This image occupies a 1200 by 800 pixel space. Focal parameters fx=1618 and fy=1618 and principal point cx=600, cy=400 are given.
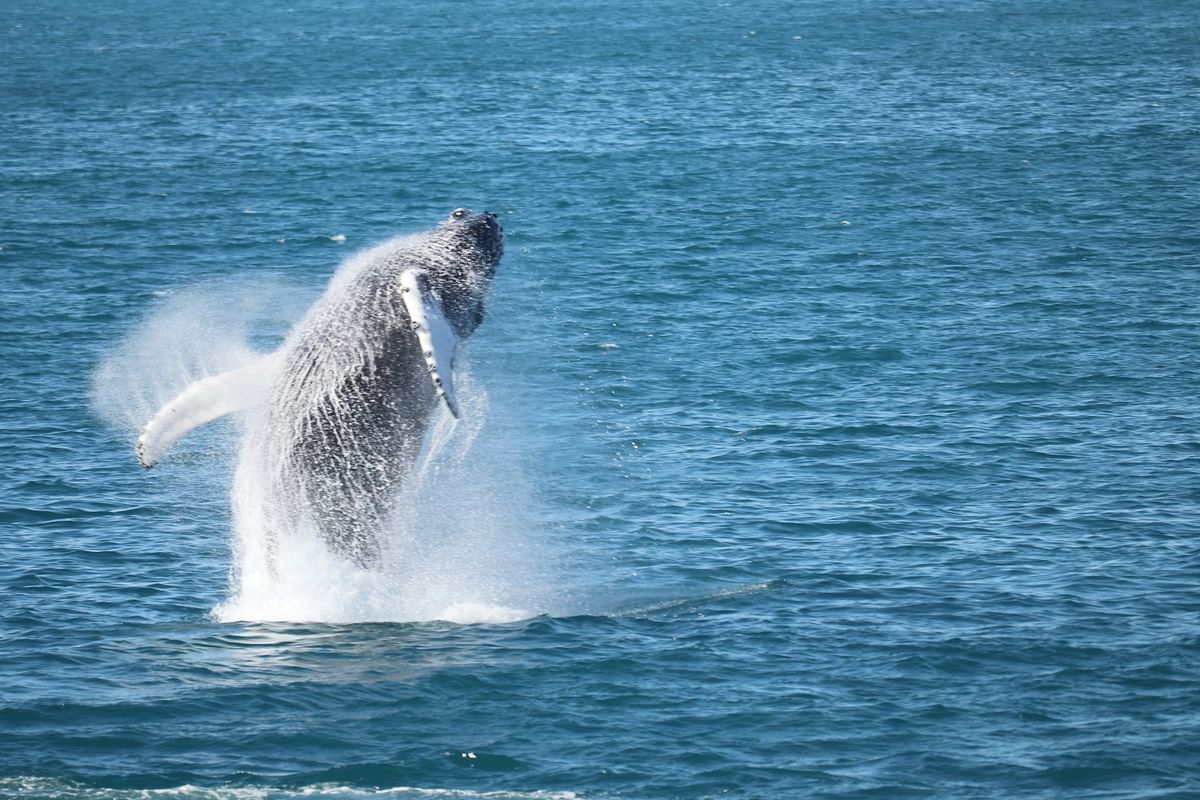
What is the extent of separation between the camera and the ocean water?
2647 centimetres

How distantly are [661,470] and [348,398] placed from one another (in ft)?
52.4

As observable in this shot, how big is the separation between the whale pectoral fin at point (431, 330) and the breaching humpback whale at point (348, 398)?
15cm

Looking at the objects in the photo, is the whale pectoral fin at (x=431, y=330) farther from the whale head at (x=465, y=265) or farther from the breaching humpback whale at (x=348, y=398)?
the whale head at (x=465, y=265)

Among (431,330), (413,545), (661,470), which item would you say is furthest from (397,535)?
(661,470)

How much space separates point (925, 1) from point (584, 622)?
562 ft

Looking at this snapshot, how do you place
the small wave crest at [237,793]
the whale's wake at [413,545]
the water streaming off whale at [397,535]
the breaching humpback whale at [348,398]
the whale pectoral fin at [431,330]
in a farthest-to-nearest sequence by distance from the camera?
the whale's wake at [413,545]
the water streaming off whale at [397,535]
the breaching humpback whale at [348,398]
the whale pectoral fin at [431,330]
the small wave crest at [237,793]

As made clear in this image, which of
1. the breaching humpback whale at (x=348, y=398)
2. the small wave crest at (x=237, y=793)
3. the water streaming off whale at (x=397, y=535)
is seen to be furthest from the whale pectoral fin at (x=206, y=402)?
the small wave crest at (x=237, y=793)

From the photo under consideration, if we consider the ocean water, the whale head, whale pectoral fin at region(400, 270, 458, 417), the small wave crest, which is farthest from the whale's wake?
the small wave crest

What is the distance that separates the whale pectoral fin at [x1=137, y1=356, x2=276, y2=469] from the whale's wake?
0.61m

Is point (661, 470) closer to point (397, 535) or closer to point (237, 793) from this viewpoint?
point (397, 535)

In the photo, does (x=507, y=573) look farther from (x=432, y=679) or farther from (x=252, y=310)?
(x=252, y=310)

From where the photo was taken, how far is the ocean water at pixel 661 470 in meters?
26.5

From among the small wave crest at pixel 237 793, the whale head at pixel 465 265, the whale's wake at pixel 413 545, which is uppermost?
the whale head at pixel 465 265

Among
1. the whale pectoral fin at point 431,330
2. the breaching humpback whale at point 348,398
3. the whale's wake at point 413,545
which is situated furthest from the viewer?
the whale's wake at point 413,545
